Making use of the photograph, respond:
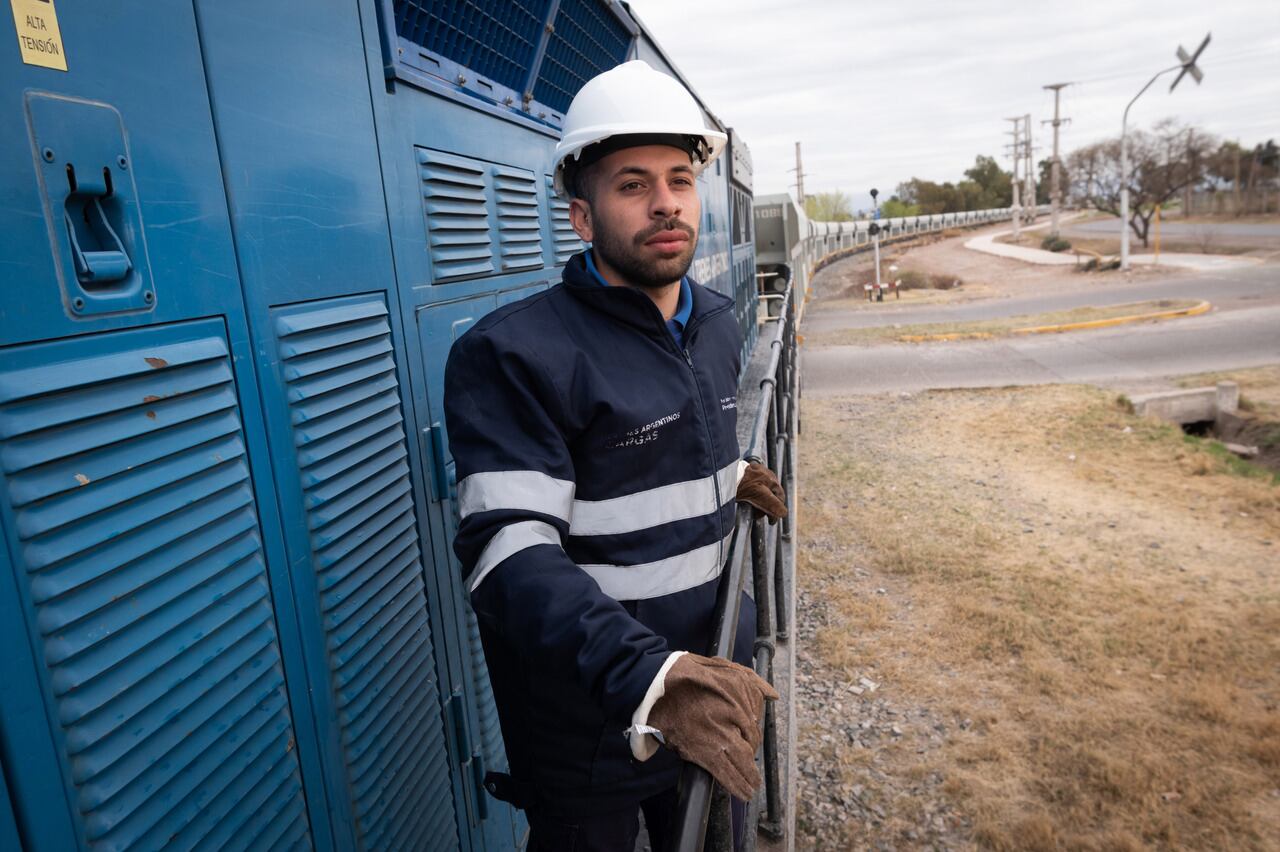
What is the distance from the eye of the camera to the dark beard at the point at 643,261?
196 centimetres

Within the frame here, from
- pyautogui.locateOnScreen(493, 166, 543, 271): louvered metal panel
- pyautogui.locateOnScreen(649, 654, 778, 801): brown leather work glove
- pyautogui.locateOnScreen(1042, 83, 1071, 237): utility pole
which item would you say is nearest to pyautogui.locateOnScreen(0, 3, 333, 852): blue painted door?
pyautogui.locateOnScreen(649, 654, 778, 801): brown leather work glove

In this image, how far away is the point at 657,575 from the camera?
1.88 meters

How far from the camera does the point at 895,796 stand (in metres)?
3.97

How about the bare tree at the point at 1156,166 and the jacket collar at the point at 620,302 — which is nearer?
the jacket collar at the point at 620,302

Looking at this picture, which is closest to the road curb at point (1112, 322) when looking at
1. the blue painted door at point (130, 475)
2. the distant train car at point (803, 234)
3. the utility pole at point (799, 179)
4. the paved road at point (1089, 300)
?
the paved road at point (1089, 300)

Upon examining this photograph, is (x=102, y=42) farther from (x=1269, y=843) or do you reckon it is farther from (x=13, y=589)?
(x=1269, y=843)

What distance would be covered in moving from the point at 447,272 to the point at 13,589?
1575 millimetres

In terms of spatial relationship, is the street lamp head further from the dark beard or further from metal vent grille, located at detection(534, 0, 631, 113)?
the dark beard

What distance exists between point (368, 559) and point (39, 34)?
3.90 feet

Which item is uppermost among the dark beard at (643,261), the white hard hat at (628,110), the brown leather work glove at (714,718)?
the white hard hat at (628,110)

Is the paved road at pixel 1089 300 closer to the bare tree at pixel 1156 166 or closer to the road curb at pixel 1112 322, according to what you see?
the road curb at pixel 1112 322

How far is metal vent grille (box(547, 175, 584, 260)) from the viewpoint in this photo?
348 centimetres

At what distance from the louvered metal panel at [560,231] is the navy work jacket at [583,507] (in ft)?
5.04

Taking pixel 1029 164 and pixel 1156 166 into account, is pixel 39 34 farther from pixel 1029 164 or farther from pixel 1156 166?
pixel 1029 164
